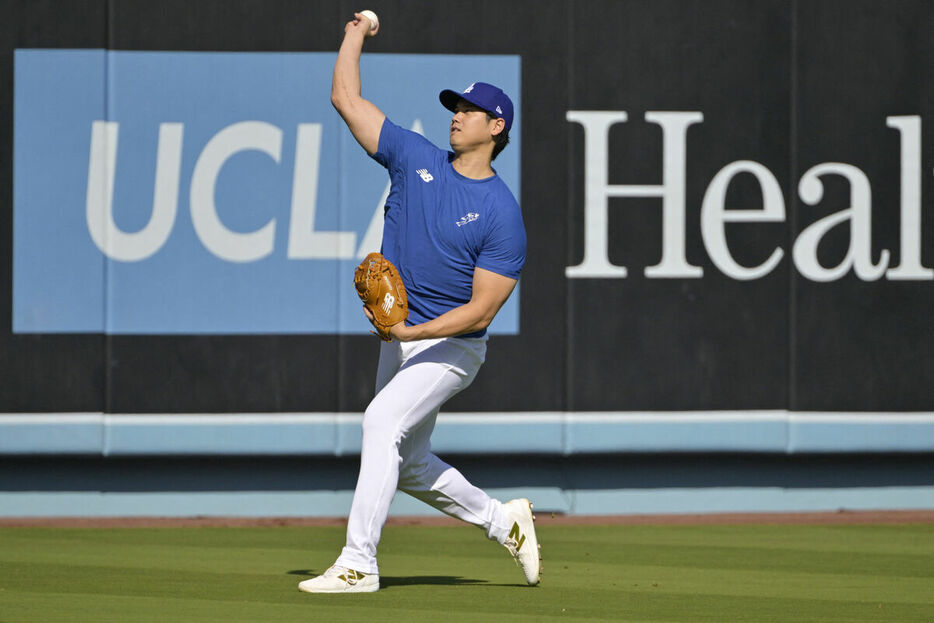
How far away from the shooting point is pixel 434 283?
590 cm

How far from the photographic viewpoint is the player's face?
5941mm

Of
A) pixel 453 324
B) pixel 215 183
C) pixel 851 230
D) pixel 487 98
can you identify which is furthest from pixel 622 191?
pixel 453 324

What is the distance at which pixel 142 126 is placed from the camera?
28.9ft

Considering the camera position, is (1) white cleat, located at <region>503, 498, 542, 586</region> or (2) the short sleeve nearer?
(2) the short sleeve

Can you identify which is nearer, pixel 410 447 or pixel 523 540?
pixel 410 447

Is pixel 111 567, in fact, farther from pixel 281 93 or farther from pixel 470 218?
pixel 281 93

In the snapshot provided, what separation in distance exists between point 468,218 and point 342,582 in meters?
1.60

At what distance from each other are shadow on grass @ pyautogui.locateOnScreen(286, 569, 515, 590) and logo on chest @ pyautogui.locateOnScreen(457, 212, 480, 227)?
1.64 m

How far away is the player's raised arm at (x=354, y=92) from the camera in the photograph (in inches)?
233

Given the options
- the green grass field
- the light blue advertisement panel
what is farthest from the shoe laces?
the light blue advertisement panel

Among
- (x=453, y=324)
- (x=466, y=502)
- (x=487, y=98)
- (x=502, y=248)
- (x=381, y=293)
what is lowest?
(x=466, y=502)

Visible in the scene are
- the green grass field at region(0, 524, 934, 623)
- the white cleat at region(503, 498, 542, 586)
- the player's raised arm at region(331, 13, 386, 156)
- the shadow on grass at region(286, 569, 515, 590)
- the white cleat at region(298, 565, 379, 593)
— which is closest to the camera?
the green grass field at region(0, 524, 934, 623)

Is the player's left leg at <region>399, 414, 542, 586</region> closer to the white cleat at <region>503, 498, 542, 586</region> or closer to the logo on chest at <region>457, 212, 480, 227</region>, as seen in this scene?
the white cleat at <region>503, 498, 542, 586</region>

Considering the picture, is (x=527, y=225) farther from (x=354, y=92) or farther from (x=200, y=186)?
(x=354, y=92)
